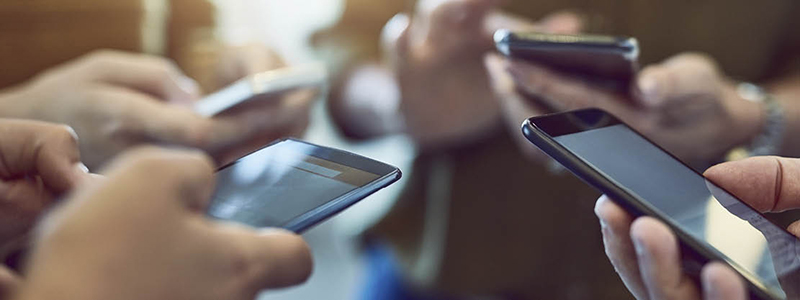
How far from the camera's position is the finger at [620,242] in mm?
275

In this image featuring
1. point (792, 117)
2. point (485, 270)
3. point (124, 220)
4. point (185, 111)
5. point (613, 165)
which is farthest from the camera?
point (485, 270)

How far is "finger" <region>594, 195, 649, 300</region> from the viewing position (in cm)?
27

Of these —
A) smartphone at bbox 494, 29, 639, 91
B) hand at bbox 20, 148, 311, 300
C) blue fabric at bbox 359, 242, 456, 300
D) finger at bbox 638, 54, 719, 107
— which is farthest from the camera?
blue fabric at bbox 359, 242, 456, 300

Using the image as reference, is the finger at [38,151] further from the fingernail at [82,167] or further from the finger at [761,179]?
the finger at [761,179]

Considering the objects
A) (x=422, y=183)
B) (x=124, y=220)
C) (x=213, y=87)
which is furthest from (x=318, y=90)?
(x=124, y=220)

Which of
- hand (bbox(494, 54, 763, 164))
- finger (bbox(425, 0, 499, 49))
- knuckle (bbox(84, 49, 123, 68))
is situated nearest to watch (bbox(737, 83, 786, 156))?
hand (bbox(494, 54, 763, 164))

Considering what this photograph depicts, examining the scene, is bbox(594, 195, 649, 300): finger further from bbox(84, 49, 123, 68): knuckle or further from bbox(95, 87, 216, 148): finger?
bbox(84, 49, 123, 68): knuckle

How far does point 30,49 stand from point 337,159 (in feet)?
1.32

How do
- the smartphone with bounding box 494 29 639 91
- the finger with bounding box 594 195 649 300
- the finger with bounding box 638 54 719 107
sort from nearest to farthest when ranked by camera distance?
the finger with bounding box 594 195 649 300 → the smartphone with bounding box 494 29 639 91 → the finger with bounding box 638 54 719 107

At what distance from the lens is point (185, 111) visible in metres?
0.53

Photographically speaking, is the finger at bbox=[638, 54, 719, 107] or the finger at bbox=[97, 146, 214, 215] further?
the finger at bbox=[638, 54, 719, 107]

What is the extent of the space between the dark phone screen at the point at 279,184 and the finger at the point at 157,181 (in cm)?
2

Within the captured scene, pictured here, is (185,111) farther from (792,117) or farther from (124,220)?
(792,117)

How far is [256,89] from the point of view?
0.52 m
